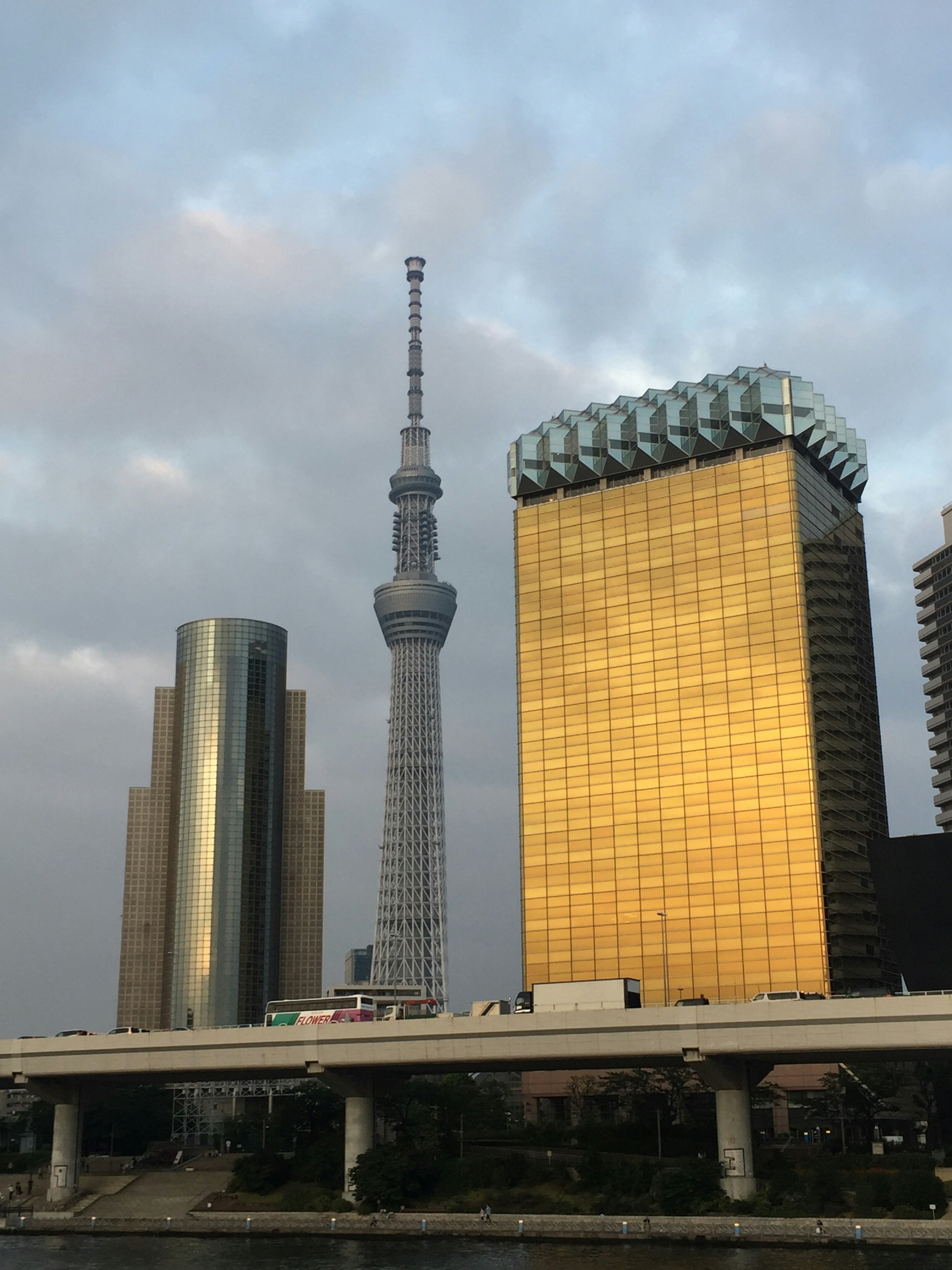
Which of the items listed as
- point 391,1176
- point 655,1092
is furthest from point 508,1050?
point 655,1092

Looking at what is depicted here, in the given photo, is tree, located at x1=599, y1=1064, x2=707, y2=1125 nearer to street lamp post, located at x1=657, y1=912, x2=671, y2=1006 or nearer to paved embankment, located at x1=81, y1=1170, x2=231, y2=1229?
street lamp post, located at x1=657, y1=912, x2=671, y2=1006

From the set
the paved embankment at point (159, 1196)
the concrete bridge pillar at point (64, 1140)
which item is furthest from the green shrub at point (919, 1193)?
the concrete bridge pillar at point (64, 1140)

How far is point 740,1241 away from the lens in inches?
3435

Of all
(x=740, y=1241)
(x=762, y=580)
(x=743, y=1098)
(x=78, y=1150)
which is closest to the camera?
(x=740, y=1241)

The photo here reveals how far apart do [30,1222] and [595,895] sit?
68178 millimetres

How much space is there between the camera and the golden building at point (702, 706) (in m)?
147

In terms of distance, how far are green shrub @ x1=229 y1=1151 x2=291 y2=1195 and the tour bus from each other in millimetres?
10615

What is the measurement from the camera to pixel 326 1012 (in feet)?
373

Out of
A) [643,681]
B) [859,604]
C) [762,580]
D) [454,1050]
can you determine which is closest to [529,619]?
[643,681]

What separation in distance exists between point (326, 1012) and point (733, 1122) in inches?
1356

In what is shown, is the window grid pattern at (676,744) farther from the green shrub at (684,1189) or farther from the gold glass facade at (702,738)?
the green shrub at (684,1189)

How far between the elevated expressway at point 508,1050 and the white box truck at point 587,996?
3.08 m

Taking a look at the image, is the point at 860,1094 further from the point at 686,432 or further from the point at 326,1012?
the point at 686,432

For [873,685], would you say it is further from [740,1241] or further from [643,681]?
[740,1241]
